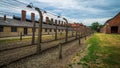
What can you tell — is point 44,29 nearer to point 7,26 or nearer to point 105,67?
point 7,26

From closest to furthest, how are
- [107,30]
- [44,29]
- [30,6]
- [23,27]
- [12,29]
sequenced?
[30,6]
[12,29]
[23,27]
[44,29]
[107,30]

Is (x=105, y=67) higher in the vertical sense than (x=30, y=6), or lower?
lower

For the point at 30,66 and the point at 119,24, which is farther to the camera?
the point at 119,24

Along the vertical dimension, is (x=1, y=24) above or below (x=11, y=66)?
above

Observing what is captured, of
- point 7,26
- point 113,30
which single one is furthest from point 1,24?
point 113,30

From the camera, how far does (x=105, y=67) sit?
6.07 meters

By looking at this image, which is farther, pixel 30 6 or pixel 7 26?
pixel 7 26

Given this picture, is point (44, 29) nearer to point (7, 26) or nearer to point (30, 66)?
point (7, 26)

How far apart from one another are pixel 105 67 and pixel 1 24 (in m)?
23.6

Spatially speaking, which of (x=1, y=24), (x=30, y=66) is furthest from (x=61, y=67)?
(x=1, y=24)

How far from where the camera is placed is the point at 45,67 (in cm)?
593

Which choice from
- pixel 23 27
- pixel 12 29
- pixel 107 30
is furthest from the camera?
pixel 107 30

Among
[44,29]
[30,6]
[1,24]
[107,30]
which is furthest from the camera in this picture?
[107,30]

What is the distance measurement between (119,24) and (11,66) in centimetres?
4820
